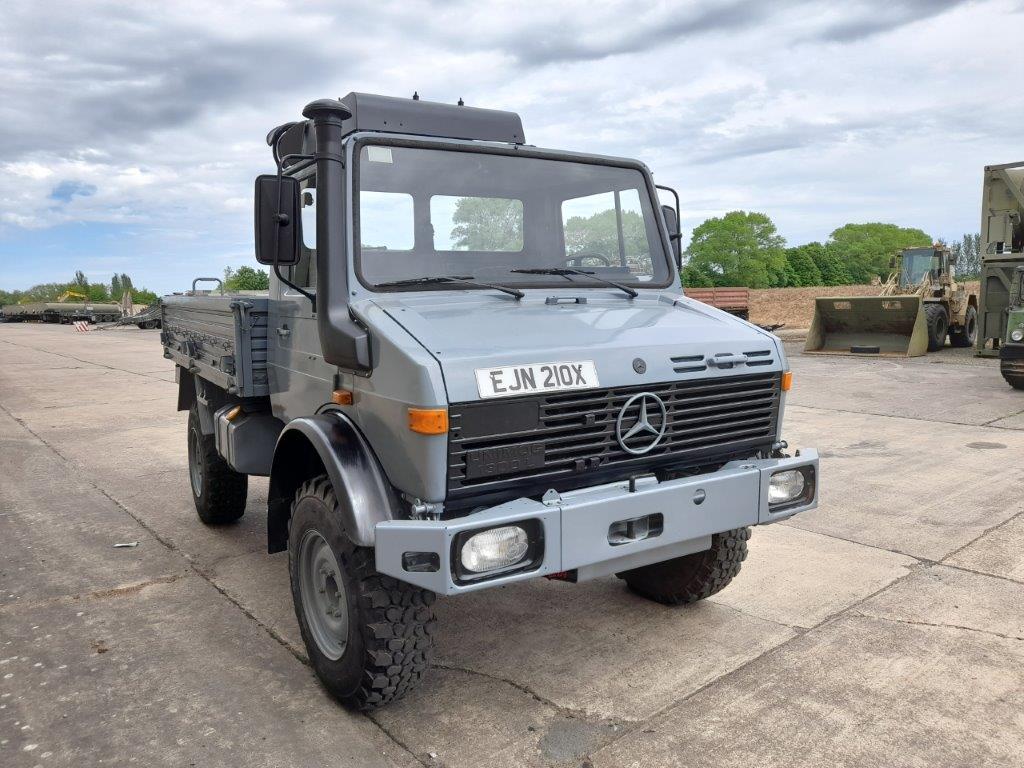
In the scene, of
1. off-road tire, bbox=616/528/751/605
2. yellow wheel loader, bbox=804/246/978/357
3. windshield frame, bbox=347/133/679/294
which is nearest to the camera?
windshield frame, bbox=347/133/679/294

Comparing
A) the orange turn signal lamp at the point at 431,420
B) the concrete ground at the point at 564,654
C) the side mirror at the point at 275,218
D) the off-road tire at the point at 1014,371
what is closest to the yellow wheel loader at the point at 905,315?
the off-road tire at the point at 1014,371

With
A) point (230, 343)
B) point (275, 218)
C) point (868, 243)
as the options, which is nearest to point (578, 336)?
point (275, 218)

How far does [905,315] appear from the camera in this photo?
56.7 ft

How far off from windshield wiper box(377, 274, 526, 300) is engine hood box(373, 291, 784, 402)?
0.12ft

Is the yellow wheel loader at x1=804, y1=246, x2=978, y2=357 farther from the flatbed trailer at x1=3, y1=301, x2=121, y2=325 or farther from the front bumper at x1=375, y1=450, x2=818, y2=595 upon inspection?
the flatbed trailer at x1=3, y1=301, x2=121, y2=325

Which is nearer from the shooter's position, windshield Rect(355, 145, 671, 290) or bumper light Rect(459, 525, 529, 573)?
bumper light Rect(459, 525, 529, 573)

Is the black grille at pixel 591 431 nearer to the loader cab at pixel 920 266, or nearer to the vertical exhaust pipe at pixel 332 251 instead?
the vertical exhaust pipe at pixel 332 251

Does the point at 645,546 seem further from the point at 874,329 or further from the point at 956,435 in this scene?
the point at 874,329

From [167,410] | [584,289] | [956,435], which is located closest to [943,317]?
[956,435]

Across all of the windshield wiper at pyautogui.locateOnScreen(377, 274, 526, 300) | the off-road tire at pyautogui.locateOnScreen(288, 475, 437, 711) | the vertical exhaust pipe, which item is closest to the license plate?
the vertical exhaust pipe

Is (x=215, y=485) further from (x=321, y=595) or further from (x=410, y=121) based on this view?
(x=410, y=121)

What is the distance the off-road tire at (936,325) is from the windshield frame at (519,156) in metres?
15.5

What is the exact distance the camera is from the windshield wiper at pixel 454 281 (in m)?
3.49

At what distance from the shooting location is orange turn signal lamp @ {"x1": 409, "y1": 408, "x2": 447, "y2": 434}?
9.10 feet
